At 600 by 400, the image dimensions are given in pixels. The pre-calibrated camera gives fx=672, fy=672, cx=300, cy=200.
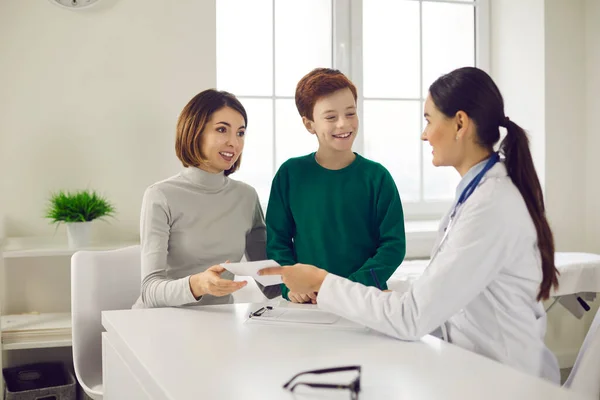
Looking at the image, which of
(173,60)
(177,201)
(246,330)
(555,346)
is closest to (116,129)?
(173,60)

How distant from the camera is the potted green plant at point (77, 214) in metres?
2.82

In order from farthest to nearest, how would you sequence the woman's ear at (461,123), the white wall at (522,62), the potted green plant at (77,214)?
1. the white wall at (522,62)
2. the potted green plant at (77,214)
3. the woman's ear at (461,123)

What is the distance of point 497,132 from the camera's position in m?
1.56

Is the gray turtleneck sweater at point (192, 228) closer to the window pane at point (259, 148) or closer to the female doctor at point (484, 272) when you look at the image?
the female doctor at point (484, 272)

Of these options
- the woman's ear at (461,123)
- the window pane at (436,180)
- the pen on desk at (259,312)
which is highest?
the woman's ear at (461,123)

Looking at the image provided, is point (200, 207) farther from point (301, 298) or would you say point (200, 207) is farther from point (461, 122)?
point (461, 122)

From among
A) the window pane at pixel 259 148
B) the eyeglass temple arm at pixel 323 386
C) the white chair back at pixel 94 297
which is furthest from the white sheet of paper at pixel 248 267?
the window pane at pixel 259 148

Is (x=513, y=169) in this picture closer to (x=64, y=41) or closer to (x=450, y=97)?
(x=450, y=97)

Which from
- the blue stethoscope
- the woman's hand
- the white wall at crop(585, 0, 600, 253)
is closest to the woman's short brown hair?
the woman's hand

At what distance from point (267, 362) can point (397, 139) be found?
9.10ft

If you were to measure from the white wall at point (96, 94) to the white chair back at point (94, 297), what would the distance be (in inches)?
33.9

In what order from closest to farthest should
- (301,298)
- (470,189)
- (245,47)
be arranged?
(470,189) < (301,298) < (245,47)

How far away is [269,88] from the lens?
142 inches

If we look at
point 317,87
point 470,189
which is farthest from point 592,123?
point 470,189
